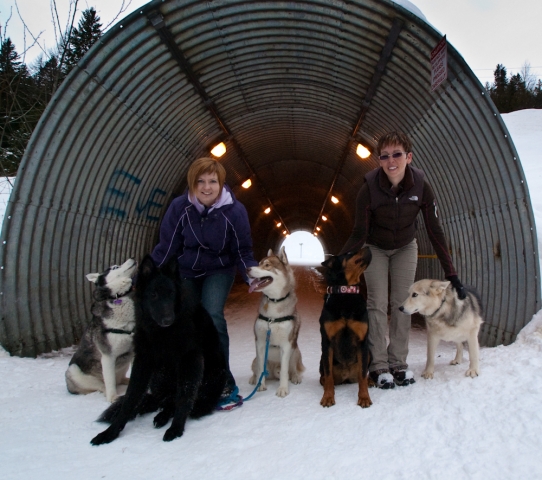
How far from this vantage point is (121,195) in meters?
6.22

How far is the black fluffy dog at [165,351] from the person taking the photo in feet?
9.78

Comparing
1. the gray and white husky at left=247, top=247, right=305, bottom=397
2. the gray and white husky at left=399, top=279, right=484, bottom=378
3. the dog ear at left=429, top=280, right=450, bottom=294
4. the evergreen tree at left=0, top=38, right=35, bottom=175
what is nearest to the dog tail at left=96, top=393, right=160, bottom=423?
the gray and white husky at left=247, top=247, right=305, bottom=397

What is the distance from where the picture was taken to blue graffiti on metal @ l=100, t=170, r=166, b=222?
5961mm

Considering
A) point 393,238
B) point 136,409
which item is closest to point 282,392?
point 136,409

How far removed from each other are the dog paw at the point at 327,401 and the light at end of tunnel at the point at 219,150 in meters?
5.63

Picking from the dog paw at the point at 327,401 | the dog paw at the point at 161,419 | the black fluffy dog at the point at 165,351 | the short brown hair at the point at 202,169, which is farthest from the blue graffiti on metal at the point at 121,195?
the dog paw at the point at 327,401

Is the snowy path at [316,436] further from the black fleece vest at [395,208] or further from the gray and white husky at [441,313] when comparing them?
the black fleece vest at [395,208]

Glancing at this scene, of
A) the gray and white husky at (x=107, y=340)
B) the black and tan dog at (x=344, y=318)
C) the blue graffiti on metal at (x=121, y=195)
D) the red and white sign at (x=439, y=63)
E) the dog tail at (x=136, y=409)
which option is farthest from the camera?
the blue graffiti on metal at (x=121, y=195)

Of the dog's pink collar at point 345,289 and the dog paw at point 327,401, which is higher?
the dog's pink collar at point 345,289

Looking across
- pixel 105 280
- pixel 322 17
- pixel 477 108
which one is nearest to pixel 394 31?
pixel 322 17

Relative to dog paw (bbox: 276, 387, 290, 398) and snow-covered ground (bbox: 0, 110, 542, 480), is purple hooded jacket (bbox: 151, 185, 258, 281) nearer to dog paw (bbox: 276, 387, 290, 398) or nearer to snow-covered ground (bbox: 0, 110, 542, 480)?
dog paw (bbox: 276, 387, 290, 398)

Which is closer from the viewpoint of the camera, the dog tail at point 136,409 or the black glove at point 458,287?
the dog tail at point 136,409

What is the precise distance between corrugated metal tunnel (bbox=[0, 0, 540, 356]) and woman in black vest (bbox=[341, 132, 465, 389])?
178cm

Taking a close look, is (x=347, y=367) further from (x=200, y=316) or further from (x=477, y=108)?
(x=477, y=108)
